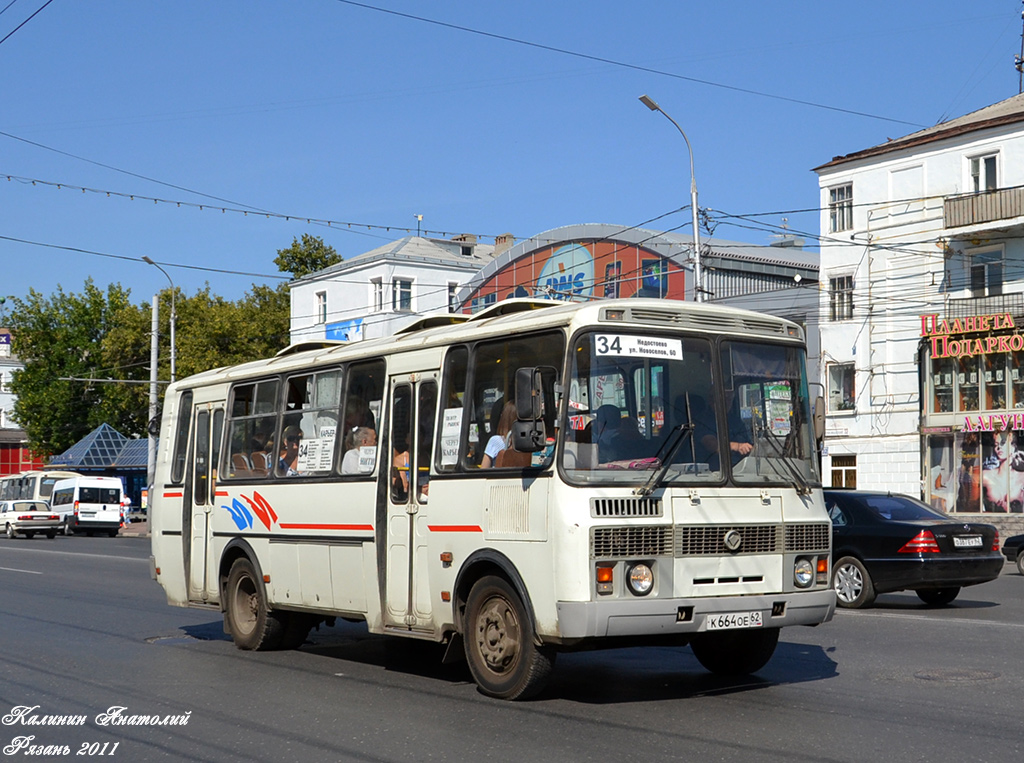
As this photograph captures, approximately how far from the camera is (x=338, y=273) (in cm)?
6831

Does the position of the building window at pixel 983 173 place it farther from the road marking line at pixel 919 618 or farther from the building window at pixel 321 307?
the building window at pixel 321 307

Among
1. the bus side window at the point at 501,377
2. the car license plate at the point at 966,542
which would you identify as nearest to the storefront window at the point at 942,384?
the car license plate at the point at 966,542

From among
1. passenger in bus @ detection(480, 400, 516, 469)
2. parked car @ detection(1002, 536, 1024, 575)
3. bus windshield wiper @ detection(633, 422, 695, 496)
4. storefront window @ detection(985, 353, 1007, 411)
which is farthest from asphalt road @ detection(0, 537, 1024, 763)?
storefront window @ detection(985, 353, 1007, 411)

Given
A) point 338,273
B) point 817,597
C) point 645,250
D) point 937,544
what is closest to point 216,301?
point 338,273

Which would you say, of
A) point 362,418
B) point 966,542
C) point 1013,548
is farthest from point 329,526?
point 1013,548

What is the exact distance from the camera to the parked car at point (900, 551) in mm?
15859

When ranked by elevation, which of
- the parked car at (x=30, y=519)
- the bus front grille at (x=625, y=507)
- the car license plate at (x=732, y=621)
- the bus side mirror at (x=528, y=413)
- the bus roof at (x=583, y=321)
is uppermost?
the bus roof at (x=583, y=321)

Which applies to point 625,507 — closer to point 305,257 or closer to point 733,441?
point 733,441

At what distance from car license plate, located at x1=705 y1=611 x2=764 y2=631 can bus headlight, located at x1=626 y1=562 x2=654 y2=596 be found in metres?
0.50

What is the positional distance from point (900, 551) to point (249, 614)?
7900 millimetres

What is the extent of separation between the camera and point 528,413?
8.59 metres

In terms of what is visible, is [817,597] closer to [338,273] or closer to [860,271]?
[860,271]

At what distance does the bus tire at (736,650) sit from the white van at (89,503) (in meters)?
46.9

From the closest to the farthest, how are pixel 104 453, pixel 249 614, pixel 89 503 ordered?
pixel 249 614
pixel 89 503
pixel 104 453
